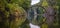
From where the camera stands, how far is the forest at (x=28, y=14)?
1236mm

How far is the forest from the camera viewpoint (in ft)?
4.06

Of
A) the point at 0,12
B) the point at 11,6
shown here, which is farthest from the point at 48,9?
the point at 0,12

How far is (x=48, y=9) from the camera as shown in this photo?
1334 mm

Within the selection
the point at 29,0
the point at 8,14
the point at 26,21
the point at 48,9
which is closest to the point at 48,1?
the point at 48,9

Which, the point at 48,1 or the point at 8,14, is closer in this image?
the point at 8,14

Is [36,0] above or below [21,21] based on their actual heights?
above

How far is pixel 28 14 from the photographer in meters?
1.28

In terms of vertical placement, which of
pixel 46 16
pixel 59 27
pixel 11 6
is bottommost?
pixel 59 27

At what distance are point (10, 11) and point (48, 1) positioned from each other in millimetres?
396

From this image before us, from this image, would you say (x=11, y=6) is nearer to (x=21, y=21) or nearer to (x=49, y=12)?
(x=21, y=21)

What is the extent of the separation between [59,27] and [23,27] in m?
0.36

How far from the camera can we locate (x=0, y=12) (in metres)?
1.22

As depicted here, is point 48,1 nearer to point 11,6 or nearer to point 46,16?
point 46,16

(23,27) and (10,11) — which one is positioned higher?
(10,11)
